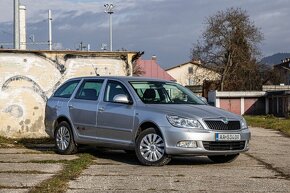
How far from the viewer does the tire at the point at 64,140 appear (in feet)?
40.6

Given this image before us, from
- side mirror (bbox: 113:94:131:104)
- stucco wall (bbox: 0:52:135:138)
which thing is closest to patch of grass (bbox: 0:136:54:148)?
stucco wall (bbox: 0:52:135:138)

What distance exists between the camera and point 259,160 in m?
12.0

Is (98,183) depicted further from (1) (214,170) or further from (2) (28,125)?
(2) (28,125)

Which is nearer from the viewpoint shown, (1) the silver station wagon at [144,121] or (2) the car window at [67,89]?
(1) the silver station wagon at [144,121]

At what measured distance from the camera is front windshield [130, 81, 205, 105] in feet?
36.8

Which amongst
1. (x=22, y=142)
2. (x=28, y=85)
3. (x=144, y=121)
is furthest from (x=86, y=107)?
(x=28, y=85)

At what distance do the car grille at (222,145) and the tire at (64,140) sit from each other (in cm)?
334

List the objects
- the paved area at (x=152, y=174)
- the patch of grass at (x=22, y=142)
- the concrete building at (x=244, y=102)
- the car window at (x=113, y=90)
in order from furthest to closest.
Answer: the concrete building at (x=244, y=102)
the patch of grass at (x=22, y=142)
the car window at (x=113, y=90)
the paved area at (x=152, y=174)

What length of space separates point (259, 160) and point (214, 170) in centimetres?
225

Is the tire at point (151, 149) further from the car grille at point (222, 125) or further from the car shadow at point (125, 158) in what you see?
the car grille at point (222, 125)

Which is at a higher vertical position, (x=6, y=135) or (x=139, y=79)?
(x=139, y=79)

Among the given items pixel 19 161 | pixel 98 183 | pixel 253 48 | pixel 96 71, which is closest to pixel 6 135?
pixel 96 71

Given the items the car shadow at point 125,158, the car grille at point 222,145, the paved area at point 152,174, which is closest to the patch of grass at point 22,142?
the car shadow at point 125,158

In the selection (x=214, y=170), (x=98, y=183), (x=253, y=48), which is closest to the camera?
(x=98, y=183)
